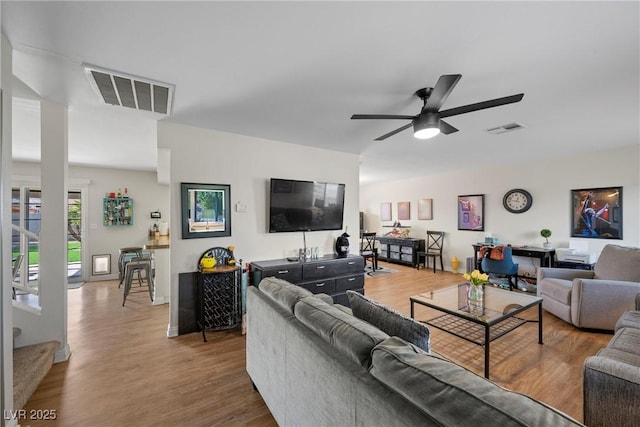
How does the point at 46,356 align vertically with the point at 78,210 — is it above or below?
below

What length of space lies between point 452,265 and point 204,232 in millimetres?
5448

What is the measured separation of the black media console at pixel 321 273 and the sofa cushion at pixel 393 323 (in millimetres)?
1745

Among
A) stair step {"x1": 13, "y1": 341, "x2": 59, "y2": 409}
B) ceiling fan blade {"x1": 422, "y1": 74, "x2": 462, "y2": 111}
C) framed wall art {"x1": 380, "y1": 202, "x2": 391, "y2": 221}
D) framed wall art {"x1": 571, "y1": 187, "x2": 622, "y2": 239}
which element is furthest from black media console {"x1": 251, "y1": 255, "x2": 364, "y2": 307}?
framed wall art {"x1": 380, "y1": 202, "x2": 391, "y2": 221}

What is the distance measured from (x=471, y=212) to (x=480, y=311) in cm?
403

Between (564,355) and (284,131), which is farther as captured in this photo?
(284,131)

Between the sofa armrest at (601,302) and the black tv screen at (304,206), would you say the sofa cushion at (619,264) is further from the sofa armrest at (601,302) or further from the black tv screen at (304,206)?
the black tv screen at (304,206)

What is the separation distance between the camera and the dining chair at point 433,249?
6.34 meters

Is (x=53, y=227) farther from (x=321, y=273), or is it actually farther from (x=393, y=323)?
(x=393, y=323)

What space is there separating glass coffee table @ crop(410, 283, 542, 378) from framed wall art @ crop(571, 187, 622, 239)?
273cm

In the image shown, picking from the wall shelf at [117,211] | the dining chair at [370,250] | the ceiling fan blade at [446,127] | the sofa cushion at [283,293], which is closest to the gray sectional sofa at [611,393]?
the sofa cushion at [283,293]

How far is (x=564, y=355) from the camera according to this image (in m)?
2.48

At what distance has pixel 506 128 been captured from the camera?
10.7ft

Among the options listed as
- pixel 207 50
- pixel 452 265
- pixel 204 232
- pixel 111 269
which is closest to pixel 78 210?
pixel 111 269

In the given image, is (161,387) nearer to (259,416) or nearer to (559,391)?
(259,416)
